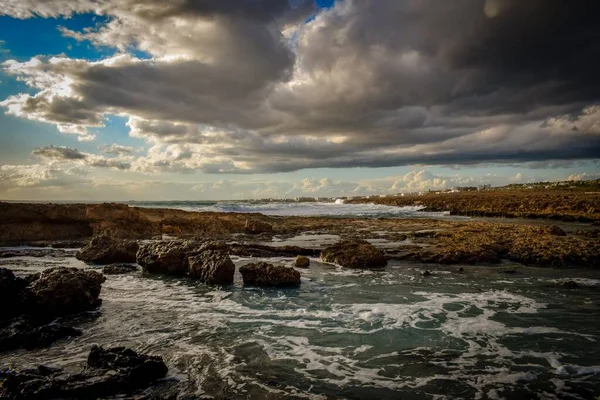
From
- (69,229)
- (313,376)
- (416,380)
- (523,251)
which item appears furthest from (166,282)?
(69,229)

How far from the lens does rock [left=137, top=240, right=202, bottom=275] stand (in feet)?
56.5

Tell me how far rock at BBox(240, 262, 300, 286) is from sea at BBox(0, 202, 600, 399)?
502 millimetres

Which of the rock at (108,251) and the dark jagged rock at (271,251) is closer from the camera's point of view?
the rock at (108,251)

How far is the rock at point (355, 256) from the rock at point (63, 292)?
37.9 feet

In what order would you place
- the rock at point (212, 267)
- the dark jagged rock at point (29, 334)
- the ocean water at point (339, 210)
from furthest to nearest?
the ocean water at point (339, 210)
the rock at point (212, 267)
the dark jagged rock at point (29, 334)

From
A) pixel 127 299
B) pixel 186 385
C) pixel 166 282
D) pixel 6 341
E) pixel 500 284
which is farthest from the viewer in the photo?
pixel 166 282

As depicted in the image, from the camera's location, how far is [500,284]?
14.2m

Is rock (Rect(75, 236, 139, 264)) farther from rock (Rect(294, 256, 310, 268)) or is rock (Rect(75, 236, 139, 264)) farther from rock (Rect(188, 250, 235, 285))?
rock (Rect(294, 256, 310, 268))

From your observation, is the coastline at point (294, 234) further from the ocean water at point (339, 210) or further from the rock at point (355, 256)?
the ocean water at point (339, 210)

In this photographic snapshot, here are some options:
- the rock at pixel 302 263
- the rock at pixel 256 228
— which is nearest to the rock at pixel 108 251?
the rock at pixel 302 263

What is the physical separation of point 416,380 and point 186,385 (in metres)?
4.50

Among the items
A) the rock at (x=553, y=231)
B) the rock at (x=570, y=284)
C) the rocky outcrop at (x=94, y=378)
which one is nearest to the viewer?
the rocky outcrop at (x=94, y=378)

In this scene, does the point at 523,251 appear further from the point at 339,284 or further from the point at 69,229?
the point at 69,229

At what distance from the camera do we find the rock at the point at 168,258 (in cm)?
1723
